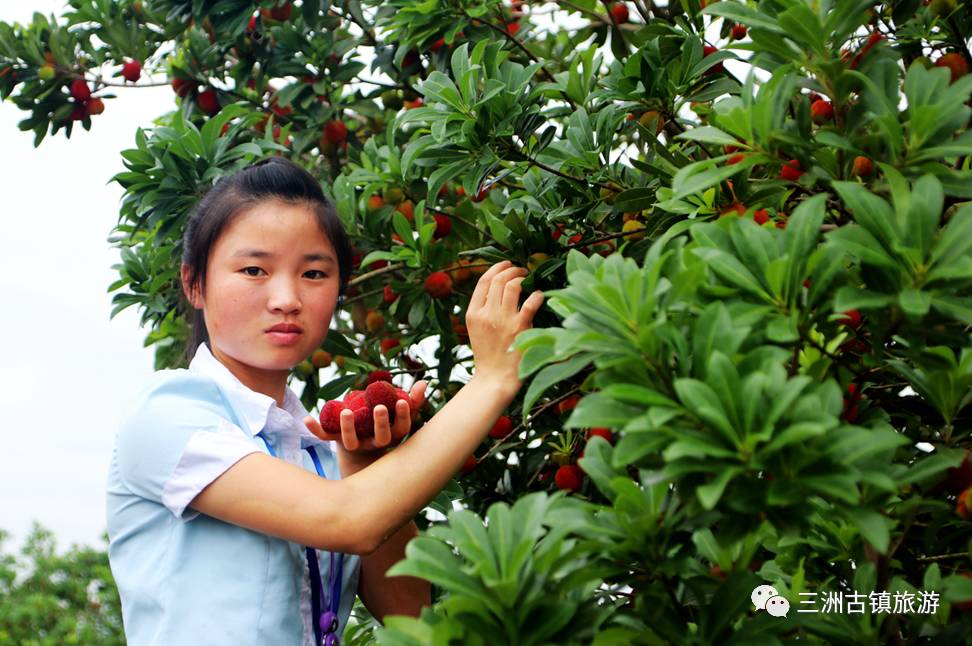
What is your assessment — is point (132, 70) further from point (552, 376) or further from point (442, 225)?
point (552, 376)

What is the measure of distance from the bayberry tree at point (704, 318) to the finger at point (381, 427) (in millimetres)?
267

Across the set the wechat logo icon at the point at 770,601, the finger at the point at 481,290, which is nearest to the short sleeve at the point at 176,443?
the finger at the point at 481,290

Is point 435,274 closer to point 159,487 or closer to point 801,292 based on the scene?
point 159,487

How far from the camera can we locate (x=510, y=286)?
1.69 m

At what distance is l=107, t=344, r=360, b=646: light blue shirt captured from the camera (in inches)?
62.3

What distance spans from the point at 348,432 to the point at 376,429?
0.15 feet

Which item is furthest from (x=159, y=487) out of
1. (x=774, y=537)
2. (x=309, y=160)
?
(x=309, y=160)

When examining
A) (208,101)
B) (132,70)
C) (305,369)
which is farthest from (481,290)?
(132,70)

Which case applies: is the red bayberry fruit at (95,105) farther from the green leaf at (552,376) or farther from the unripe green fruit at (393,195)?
the green leaf at (552,376)

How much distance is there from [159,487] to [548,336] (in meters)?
0.69

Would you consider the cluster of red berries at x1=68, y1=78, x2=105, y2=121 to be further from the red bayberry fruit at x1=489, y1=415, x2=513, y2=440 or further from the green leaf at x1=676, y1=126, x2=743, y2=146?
the green leaf at x1=676, y1=126, x2=743, y2=146

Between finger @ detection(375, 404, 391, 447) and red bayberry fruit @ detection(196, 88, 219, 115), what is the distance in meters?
1.78

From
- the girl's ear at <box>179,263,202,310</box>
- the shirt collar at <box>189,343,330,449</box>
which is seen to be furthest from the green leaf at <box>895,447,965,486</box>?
the girl's ear at <box>179,263,202,310</box>

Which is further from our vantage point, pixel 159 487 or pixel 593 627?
pixel 159 487
